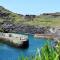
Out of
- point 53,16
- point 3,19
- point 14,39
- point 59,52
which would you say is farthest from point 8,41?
point 53,16

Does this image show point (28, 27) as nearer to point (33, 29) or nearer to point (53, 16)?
point (33, 29)

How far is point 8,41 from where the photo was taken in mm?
55188

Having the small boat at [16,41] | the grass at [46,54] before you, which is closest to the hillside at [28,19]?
the small boat at [16,41]

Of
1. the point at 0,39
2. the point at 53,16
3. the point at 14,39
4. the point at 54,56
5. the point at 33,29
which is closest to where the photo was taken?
the point at 54,56

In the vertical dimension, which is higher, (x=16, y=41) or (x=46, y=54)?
(x=46, y=54)

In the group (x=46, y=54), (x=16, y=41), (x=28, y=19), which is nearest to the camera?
(x=46, y=54)

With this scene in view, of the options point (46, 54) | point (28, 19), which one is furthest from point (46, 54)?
point (28, 19)

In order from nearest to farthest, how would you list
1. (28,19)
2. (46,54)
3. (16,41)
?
(46,54)
(16,41)
(28,19)

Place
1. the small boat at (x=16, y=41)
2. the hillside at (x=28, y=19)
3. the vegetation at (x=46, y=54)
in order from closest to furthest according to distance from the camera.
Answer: the vegetation at (x=46, y=54) → the small boat at (x=16, y=41) → the hillside at (x=28, y=19)

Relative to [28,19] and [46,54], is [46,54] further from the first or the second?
[28,19]

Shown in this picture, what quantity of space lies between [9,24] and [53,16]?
2120 cm

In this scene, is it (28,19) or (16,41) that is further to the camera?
(28,19)

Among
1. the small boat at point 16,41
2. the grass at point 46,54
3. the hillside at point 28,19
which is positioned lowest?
the small boat at point 16,41

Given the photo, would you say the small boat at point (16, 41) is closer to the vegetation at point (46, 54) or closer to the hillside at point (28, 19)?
the vegetation at point (46, 54)
